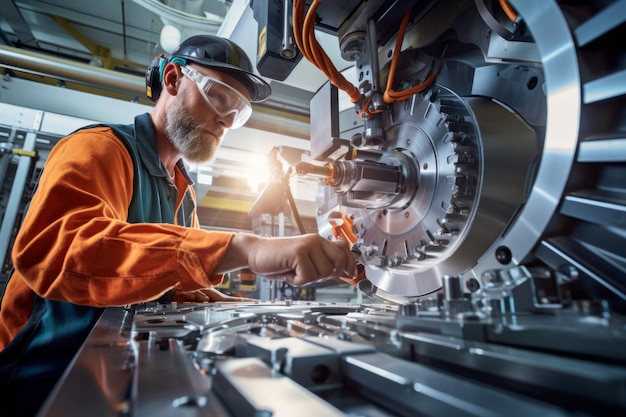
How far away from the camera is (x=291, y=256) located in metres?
0.79

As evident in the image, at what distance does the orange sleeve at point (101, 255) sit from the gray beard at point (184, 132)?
85 cm

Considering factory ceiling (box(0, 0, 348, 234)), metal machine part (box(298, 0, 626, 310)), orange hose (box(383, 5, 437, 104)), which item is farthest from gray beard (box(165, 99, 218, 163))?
orange hose (box(383, 5, 437, 104))

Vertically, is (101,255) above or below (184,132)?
below

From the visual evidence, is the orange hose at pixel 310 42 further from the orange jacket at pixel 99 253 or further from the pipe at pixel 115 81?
the pipe at pixel 115 81

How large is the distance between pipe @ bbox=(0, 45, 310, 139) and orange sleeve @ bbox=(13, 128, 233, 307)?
1902 mm

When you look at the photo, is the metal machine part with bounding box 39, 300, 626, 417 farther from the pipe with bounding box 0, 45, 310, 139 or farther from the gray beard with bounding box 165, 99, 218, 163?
the pipe with bounding box 0, 45, 310, 139

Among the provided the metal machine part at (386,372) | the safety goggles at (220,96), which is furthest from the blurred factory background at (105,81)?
the metal machine part at (386,372)

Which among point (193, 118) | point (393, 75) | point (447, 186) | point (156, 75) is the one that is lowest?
point (447, 186)

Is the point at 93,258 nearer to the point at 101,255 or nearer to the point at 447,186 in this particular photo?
the point at 101,255

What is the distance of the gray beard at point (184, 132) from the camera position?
166 cm

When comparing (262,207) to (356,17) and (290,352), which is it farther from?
(290,352)

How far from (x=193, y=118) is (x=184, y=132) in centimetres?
8

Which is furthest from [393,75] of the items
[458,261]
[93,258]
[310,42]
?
[93,258]

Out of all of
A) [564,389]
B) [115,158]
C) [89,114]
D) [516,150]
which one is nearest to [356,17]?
[516,150]
